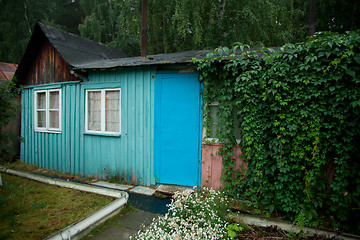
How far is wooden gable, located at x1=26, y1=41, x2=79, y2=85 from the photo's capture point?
6766 millimetres

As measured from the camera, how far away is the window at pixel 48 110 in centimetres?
707

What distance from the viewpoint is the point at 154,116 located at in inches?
208

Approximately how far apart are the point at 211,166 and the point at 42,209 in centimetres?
343

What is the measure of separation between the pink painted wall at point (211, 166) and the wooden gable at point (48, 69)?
4722 millimetres

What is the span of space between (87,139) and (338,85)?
6.20 m

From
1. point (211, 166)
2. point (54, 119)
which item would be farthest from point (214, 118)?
point (54, 119)

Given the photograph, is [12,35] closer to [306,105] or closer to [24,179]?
[24,179]

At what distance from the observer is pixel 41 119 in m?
7.54

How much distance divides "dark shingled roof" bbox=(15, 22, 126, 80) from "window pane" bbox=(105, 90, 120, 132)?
4.48 feet

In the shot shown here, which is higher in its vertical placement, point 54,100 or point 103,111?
point 54,100

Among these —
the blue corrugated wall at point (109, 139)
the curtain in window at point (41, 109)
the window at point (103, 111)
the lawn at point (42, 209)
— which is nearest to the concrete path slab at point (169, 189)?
the blue corrugated wall at point (109, 139)

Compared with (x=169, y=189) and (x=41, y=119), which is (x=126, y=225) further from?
(x=41, y=119)

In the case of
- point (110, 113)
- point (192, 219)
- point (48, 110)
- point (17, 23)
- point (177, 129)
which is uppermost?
point (17, 23)

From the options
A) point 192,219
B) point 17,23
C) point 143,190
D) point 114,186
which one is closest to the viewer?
point 192,219
